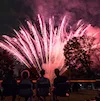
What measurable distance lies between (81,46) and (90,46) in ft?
4.85

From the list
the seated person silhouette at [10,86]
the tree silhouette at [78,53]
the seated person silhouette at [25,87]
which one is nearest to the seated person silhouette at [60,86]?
the seated person silhouette at [25,87]

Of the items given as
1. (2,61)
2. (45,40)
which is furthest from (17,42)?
(2,61)

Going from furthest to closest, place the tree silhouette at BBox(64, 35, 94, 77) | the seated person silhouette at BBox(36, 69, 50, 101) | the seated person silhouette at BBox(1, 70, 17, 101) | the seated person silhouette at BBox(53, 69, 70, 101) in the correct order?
the tree silhouette at BBox(64, 35, 94, 77), the seated person silhouette at BBox(53, 69, 70, 101), the seated person silhouette at BBox(36, 69, 50, 101), the seated person silhouette at BBox(1, 70, 17, 101)

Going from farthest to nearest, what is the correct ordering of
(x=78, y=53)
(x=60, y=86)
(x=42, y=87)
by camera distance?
1. (x=78, y=53)
2. (x=60, y=86)
3. (x=42, y=87)

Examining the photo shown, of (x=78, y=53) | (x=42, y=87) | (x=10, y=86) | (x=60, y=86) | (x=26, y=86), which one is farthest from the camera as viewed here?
(x=78, y=53)

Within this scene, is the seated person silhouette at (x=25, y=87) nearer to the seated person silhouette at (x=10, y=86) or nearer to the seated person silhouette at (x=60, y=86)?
the seated person silhouette at (x=10, y=86)

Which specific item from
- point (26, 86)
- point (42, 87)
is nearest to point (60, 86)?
point (42, 87)

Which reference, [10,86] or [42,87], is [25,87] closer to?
[10,86]

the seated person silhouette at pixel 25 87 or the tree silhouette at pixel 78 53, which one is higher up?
the tree silhouette at pixel 78 53

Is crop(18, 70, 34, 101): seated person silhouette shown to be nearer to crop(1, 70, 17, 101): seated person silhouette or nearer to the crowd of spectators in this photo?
the crowd of spectators

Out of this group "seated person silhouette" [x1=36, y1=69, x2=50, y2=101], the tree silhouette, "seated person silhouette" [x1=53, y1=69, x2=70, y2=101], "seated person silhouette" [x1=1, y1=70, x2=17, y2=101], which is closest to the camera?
"seated person silhouette" [x1=1, y1=70, x2=17, y2=101]

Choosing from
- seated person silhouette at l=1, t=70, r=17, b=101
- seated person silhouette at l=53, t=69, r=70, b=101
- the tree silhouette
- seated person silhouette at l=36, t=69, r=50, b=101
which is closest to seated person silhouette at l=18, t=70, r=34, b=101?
seated person silhouette at l=1, t=70, r=17, b=101

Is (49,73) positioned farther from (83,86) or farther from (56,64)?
(83,86)

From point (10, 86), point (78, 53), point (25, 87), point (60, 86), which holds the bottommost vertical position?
point (25, 87)
